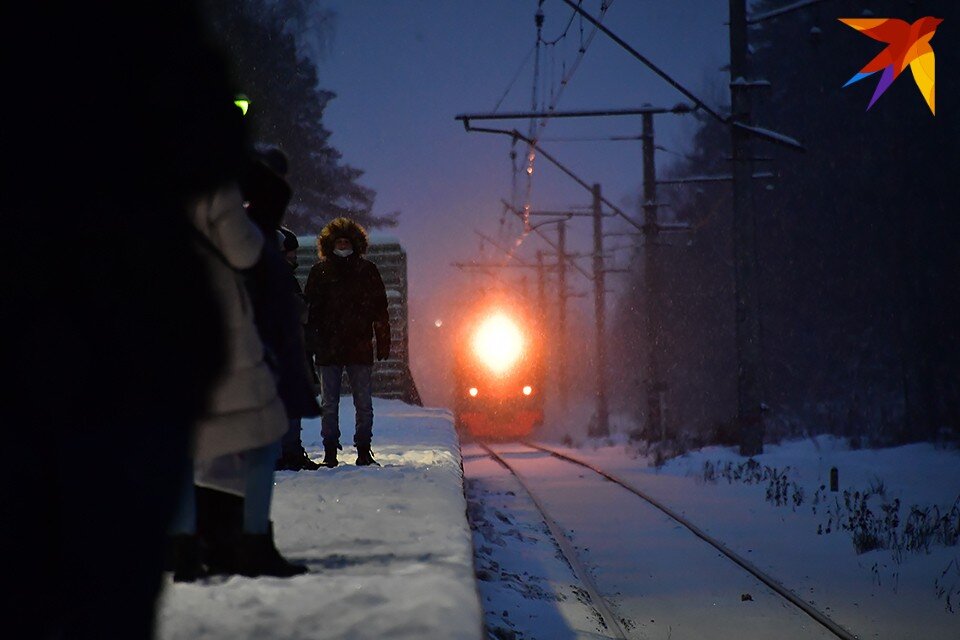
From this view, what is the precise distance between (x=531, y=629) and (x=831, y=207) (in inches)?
1071

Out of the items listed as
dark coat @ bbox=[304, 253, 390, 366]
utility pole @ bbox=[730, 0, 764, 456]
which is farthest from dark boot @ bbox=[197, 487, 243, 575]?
utility pole @ bbox=[730, 0, 764, 456]

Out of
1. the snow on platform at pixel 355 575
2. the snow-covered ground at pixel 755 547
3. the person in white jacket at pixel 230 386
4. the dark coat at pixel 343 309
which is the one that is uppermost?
the dark coat at pixel 343 309

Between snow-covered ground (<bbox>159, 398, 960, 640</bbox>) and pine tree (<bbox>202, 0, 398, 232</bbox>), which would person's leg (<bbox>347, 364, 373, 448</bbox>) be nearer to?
snow-covered ground (<bbox>159, 398, 960, 640</bbox>)

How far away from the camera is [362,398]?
26.6 ft

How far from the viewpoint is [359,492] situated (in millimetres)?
6453

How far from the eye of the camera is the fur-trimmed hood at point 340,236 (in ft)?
24.9

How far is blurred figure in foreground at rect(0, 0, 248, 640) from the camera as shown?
199 cm

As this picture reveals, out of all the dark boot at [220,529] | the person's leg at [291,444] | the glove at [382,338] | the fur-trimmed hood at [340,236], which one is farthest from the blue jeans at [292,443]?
the dark boot at [220,529]

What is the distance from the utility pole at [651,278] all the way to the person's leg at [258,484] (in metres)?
17.8

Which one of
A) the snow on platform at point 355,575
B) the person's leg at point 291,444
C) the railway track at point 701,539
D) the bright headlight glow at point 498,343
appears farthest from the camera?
the bright headlight glow at point 498,343

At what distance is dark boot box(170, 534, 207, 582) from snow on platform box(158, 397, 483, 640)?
6.9 inches

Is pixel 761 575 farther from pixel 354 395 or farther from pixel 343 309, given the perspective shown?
pixel 343 309

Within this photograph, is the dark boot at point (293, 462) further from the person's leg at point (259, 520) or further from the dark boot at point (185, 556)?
the dark boot at point (185, 556)

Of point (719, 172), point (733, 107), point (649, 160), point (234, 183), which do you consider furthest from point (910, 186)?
point (234, 183)
